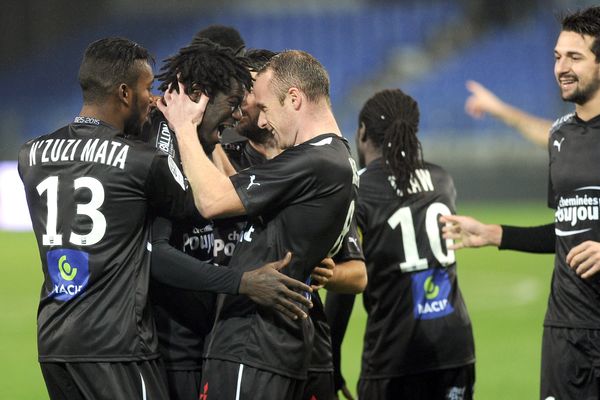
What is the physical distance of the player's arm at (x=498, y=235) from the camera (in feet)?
18.6

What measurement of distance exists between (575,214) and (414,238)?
986 mm

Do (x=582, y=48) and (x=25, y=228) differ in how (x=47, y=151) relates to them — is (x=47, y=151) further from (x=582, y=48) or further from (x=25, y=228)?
(x=25, y=228)

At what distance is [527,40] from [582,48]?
22652 mm

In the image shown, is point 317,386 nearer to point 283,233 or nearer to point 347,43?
point 283,233

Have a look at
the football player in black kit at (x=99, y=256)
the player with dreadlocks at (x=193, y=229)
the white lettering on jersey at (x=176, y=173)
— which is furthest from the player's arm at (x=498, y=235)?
the white lettering on jersey at (x=176, y=173)

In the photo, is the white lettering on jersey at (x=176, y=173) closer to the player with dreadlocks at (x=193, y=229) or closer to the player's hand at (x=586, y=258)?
the player with dreadlocks at (x=193, y=229)

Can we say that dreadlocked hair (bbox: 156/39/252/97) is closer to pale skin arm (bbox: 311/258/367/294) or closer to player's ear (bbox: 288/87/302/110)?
player's ear (bbox: 288/87/302/110)

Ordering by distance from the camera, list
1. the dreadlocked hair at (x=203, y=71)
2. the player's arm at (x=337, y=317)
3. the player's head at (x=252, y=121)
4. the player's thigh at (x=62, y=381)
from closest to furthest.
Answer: the player's thigh at (x=62, y=381), the dreadlocked hair at (x=203, y=71), the player's head at (x=252, y=121), the player's arm at (x=337, y=317)

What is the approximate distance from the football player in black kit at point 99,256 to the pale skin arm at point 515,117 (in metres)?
2.66

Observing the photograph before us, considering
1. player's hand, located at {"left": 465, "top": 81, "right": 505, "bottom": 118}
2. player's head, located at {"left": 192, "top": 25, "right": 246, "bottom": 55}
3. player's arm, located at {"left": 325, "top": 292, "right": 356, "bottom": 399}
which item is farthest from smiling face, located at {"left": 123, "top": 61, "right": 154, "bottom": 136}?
player's hand, located at {"left": 465, "top": 81, "right": 505, "bottom": 118}

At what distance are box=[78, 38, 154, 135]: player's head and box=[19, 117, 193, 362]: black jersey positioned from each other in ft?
0.59

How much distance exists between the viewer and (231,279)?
421cm

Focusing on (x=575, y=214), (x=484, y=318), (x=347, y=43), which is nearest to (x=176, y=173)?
(x=575, y=214)

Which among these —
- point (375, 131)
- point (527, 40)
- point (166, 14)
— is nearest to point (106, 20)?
Result: point (166, 14)
